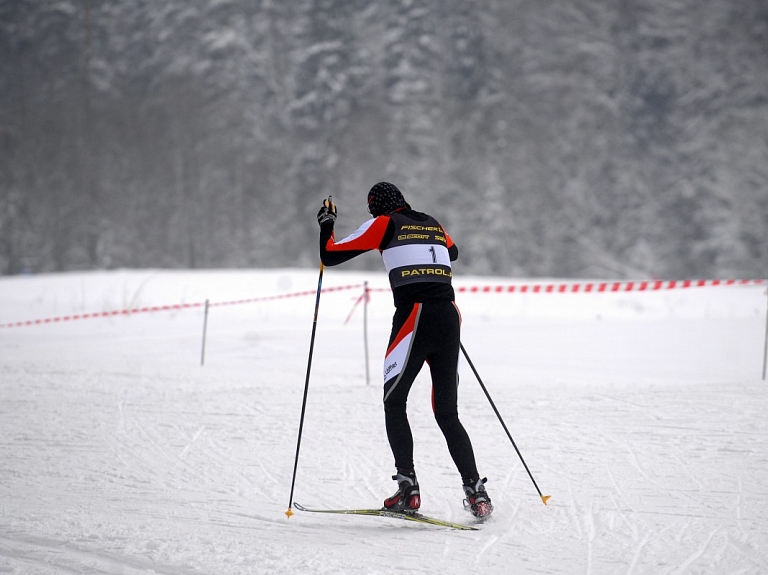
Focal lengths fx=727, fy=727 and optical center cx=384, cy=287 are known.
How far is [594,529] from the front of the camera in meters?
4.27

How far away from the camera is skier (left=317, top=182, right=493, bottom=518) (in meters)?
4.38

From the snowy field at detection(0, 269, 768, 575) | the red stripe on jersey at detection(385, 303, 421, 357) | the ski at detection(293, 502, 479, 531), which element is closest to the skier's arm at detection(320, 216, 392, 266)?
the red stripe on jersey at detection(385, 303, 421, 357)

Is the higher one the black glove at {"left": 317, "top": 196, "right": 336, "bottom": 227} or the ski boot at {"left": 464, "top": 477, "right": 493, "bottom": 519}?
the black glove at {"left": 317, "top": 196, "right": 336, "bottom": 227}

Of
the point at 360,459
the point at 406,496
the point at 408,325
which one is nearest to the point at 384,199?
the point at 408,325

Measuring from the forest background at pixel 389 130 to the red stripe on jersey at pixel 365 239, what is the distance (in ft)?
90.8

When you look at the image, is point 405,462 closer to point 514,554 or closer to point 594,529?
point 514,554

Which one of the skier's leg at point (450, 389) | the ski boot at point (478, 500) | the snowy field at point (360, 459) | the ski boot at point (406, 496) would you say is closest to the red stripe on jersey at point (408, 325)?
the skier's leg at point (450, 389)

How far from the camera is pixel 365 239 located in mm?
4402

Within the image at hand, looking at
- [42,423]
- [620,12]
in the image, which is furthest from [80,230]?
[42,423]

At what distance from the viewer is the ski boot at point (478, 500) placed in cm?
435

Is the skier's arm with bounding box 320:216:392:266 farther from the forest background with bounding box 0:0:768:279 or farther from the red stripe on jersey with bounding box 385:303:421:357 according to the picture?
the forest background with bounding box 0:0:768:279

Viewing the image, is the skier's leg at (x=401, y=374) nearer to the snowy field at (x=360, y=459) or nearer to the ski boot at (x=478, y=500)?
the ski boot at (x=478, y=500)

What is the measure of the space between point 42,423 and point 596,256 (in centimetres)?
2854

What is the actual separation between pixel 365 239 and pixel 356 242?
0.20ft
